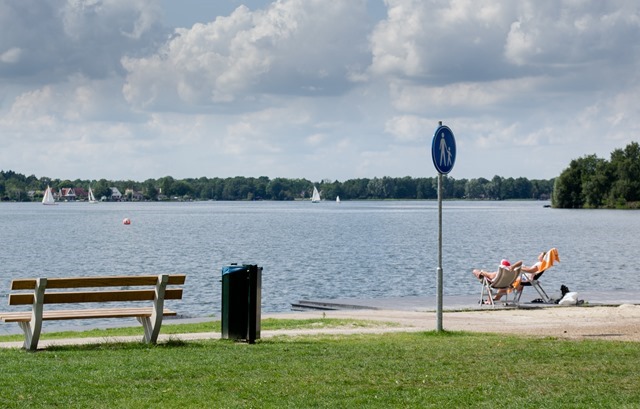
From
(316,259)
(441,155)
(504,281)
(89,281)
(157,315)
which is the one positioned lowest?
(316,259)

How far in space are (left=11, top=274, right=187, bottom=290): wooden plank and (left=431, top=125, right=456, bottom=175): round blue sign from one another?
4726 mm

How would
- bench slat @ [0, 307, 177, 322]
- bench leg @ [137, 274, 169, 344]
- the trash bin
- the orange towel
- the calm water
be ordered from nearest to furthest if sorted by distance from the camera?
1. bench slat @ [0, 307, 177, 322]
2. bench leg @ [137, 274, 169, 344]
3. the trash bin
4. the orange towel
5. the calm water

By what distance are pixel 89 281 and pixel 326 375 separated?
177 inches

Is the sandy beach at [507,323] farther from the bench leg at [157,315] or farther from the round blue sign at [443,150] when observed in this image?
the round blue sign at [443,150]

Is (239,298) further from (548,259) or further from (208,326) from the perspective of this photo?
(548,259)

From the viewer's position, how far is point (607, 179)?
187 metres

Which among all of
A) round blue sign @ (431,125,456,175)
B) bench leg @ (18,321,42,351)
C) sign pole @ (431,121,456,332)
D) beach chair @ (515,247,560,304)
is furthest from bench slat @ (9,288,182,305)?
beach chair @ (515,247,560,304)

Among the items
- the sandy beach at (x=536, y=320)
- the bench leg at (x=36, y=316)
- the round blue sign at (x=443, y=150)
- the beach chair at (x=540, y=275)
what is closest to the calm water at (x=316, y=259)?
the beach chair at (x=540, y=275)

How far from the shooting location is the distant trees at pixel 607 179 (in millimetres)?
183625

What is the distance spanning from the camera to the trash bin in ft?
52.0

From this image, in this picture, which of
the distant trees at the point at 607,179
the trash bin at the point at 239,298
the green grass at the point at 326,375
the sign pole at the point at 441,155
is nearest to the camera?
the green grass at the point at 326,375

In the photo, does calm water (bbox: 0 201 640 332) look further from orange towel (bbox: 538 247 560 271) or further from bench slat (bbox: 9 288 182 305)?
bench slat (bbox: 9 288 182 305)

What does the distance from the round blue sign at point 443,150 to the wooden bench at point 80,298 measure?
186 inches

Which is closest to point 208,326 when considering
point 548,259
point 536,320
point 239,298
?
point 239,298
